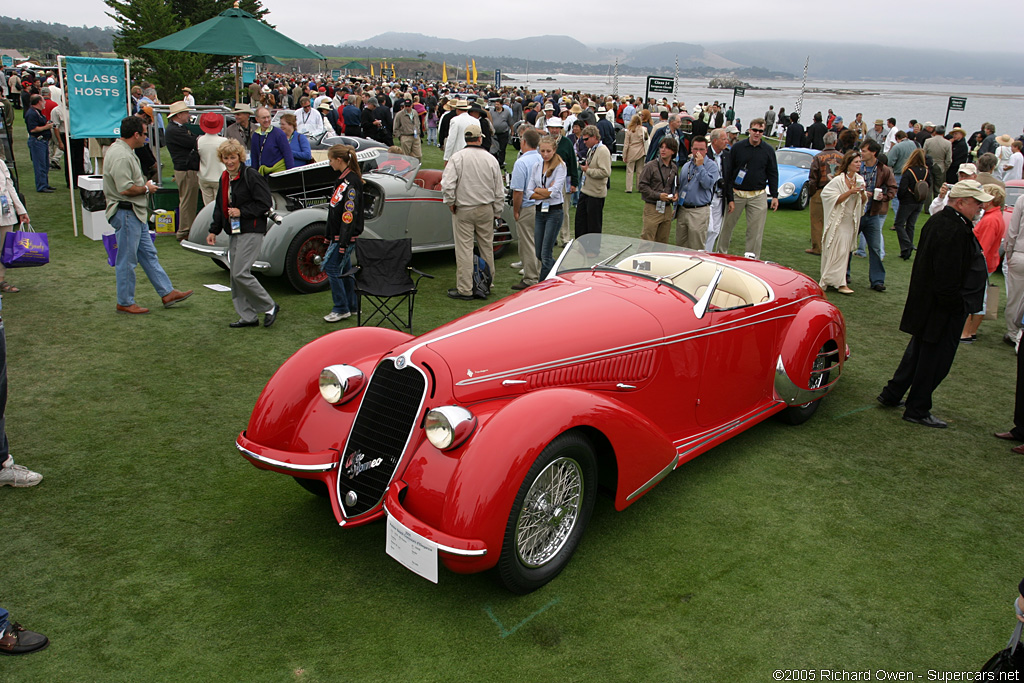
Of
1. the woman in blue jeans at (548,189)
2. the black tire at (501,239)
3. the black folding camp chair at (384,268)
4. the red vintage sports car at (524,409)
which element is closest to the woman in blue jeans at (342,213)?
the black folding camp chair at (384,268)

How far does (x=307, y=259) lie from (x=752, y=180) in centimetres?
601

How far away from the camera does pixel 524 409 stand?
328 centimetres

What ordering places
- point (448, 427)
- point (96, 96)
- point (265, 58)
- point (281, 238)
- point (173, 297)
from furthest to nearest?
point (265, 58), point (96, 96), point (281, 238), point (173, 297), point (448, 427)

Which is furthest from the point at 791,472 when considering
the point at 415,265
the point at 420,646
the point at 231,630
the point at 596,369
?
the point at 415,265

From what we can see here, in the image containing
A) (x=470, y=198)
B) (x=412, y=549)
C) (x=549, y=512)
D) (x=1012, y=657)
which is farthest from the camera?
(x=470, y=198)

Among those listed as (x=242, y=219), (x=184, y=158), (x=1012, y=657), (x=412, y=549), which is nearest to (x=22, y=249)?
(x=242, y=219)

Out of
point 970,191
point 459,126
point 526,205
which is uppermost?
point 459,126

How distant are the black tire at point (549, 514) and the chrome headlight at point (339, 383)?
47.8 inches

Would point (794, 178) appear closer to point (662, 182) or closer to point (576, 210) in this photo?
point (576, 210)

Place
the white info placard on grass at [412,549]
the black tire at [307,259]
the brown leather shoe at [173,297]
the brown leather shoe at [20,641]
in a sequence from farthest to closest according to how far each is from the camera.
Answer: the black tire at [307,259], the brown leather shoe at [173,297], the white info placard on grass at [412,549], the brown leather shoe at [20,641]

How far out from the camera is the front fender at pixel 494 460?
3018 mm

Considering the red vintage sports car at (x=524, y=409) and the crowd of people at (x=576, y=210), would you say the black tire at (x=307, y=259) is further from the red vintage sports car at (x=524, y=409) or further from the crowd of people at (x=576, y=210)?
the red vintage sports car at (x=524, y=409)

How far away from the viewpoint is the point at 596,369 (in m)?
3.91

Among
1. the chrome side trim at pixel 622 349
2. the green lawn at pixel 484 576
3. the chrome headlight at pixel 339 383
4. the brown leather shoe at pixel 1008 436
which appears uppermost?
the chrome side trim at pixel 622 349
